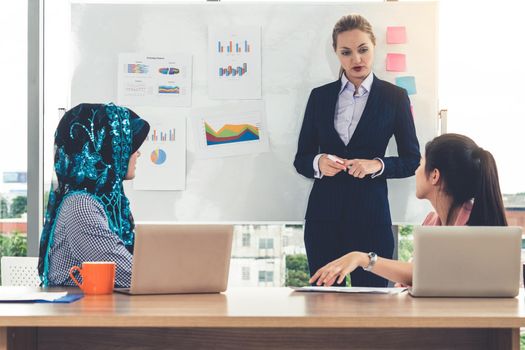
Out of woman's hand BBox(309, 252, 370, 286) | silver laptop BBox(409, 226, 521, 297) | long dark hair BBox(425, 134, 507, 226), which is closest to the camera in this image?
silver laptop BBox(409, 226, 521, 297)

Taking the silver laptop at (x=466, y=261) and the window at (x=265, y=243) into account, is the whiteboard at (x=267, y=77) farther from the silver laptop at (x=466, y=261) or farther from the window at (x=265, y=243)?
the silver laptop at (x=466, y=261)

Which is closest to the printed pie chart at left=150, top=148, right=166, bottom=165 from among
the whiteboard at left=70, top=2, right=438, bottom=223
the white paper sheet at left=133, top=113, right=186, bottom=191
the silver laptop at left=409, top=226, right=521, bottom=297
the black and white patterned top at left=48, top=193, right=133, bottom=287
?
the white paper sheet at left=133, top=113, right=186, bottom=191

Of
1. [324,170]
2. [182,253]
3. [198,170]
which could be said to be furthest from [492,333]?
[198,170]

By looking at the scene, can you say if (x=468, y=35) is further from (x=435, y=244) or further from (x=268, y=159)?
(x=435, y=244)

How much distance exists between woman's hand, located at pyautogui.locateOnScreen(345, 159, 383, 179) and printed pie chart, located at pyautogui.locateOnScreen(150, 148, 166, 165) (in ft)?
2.92

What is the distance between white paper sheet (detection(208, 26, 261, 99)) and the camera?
12.3 ft

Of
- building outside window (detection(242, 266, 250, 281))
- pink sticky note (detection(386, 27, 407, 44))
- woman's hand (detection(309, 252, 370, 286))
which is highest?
pink sticky note (detection(386, 27, 407, 44))

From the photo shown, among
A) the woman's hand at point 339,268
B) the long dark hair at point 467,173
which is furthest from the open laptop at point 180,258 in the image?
the long dark hair at point 467,173

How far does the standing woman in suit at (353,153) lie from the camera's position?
11.9 feet

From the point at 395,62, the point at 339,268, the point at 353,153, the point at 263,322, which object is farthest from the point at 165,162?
the point at 263,322

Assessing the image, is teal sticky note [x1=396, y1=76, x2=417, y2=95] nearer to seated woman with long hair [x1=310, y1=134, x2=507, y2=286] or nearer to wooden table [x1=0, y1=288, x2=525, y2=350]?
seated woman with long hair [x1=310, y1=134, x2=507, y2=286]

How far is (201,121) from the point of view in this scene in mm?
3756

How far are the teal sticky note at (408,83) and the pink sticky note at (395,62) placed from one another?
1.8 inches

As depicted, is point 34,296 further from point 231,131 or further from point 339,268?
point 231,131
